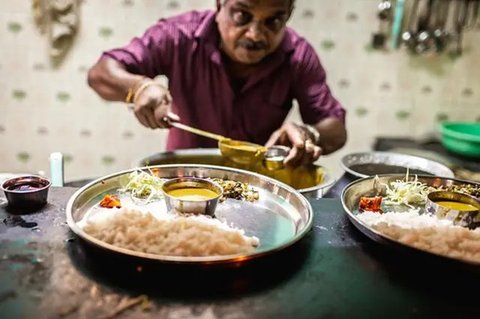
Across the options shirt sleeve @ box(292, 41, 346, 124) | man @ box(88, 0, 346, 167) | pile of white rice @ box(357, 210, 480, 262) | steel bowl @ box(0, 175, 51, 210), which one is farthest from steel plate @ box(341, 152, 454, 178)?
steel bowl @ box(0, 175, 51, 210)

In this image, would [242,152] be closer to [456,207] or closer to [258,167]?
[258,167]

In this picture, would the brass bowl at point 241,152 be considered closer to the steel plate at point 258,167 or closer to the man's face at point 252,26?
the steel plate at point 258,167

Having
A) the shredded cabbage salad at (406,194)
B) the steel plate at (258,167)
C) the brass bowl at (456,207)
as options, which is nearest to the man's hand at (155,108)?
the steel plate at (258,167)

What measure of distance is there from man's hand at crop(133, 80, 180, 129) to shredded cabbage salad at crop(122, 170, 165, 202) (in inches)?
22.0

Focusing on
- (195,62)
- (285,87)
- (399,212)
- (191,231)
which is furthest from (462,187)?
(195,62)

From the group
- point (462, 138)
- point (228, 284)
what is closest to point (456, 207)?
point (228, 284)

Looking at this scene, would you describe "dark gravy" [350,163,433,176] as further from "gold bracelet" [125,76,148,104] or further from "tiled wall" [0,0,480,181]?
"tiled wall" [0,0,480,181]

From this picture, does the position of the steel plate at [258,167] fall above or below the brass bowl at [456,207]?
below

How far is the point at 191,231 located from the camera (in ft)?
4.55

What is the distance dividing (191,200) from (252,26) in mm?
1281

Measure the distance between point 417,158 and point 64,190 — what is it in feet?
5.33

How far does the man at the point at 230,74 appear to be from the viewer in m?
2.63

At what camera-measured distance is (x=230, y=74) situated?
2.90m

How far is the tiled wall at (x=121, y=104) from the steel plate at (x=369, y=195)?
7.03ft
